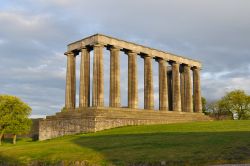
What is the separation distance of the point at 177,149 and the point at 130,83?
37.9 meters

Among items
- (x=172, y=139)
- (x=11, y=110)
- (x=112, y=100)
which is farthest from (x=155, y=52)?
(x=172, y=139)

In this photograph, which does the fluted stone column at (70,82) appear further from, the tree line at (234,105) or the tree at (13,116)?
the tree line at (234,105)

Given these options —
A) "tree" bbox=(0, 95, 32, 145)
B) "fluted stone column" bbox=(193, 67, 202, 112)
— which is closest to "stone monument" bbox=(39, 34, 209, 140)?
"fluted stone column" bbox=(193, 67, 202, 112)

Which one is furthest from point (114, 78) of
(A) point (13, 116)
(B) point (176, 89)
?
(A) point (13, 116)

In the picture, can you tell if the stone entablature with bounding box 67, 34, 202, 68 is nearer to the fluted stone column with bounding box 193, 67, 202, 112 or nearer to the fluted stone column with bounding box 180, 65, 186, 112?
the fluted stone column with bounding box 180, 65, 186, 112

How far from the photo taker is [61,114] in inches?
2431

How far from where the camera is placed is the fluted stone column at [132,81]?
66062 mm

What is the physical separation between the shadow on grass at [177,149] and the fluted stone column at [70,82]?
31.6 metres

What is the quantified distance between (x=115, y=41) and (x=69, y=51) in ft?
32.1

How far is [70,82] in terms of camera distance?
69188 millimetres

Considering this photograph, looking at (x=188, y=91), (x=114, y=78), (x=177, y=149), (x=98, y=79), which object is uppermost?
(x=114, y=78)

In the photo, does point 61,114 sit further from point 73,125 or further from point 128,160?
point 128,160

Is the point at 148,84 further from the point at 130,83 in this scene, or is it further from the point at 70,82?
the point at 70,82

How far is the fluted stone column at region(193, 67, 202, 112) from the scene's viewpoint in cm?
8088
